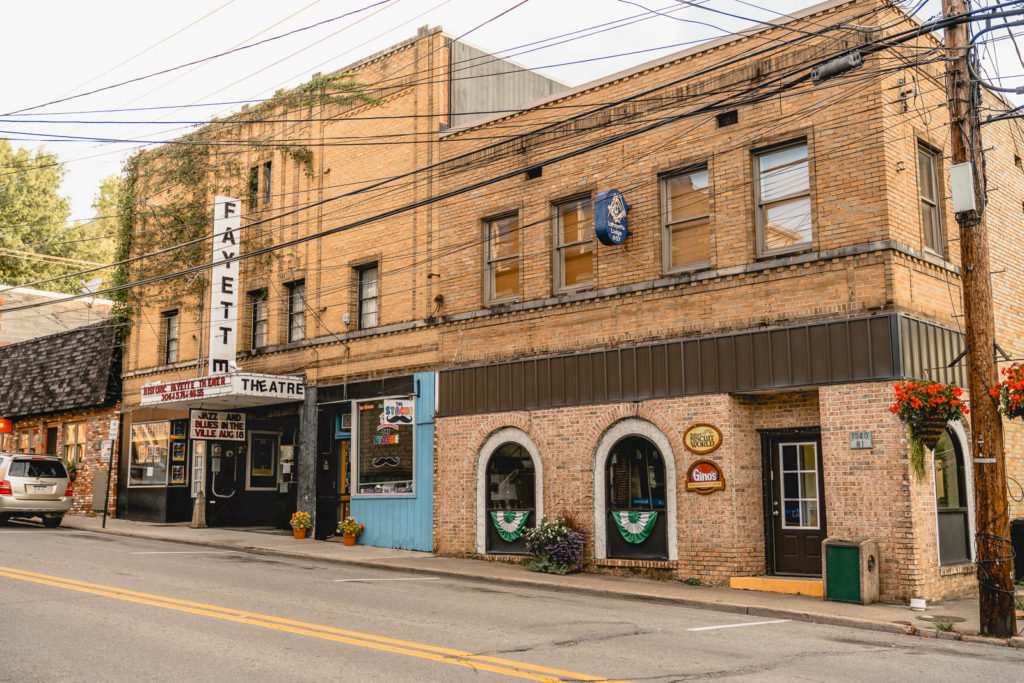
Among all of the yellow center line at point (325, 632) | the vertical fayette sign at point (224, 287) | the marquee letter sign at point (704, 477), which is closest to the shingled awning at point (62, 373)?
the vertical fayette sign at point (224, 287)

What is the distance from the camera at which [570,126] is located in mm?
18578

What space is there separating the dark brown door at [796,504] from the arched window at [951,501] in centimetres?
180

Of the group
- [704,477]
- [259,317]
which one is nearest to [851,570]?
[704,477]

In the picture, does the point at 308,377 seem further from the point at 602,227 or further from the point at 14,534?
the point at 602,227

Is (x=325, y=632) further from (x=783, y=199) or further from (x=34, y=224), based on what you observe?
(x=34, y=224)

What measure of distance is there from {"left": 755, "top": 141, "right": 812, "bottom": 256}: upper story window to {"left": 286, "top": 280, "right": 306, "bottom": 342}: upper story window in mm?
12903

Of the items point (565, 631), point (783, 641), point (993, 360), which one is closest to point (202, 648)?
point (565, 631)

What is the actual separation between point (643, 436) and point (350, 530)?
822cm

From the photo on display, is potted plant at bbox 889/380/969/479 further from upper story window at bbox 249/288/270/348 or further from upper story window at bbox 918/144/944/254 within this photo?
upper story window at bbox 249/288/270/348

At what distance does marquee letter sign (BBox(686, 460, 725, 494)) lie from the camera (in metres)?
15.4

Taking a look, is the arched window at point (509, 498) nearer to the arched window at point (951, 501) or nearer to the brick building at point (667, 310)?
the brick building at point (667, 310)

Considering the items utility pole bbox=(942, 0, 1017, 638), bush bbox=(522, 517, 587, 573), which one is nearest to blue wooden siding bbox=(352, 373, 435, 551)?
bush bbox=(522, 517, 587, 573)

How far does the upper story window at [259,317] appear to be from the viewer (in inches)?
1005

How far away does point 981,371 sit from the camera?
11320 millimetres
